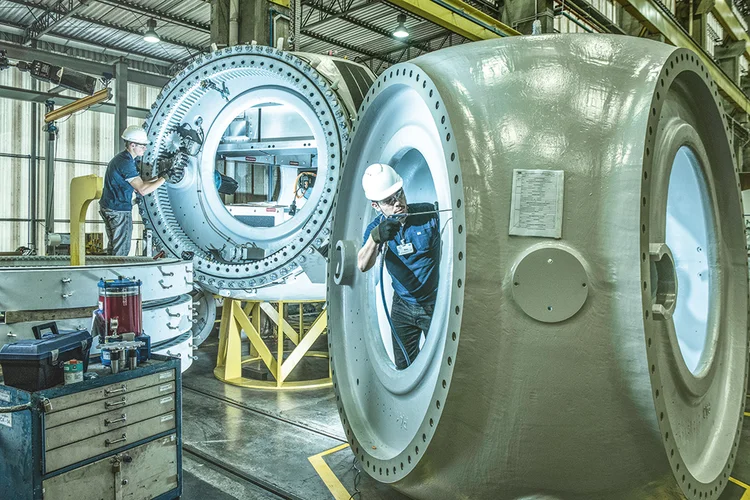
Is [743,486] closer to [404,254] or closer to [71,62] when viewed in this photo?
[404,254]

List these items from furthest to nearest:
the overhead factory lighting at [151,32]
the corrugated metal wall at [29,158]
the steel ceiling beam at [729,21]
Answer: the corrugated metal wall at [29,158]
the overhead factory lighting at [151,32]
the steel ceiling beam at [729,21]

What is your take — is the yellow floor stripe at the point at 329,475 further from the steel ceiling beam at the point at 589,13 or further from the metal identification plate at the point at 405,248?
the steel ceiling beam at the point at 589,13

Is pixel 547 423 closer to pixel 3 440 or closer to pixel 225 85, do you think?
pixel 3 440

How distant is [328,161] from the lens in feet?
15.2

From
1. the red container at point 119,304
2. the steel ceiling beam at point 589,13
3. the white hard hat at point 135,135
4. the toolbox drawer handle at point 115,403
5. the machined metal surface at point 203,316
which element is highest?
the steel ceiling beam at point 589,13

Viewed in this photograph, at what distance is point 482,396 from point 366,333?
4.00 feet

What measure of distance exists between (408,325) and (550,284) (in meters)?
1.43

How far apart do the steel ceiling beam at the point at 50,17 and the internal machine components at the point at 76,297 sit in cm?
1065

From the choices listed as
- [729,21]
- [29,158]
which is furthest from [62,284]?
[729,21]

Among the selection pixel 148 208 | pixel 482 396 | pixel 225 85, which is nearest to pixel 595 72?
pixel 482 396

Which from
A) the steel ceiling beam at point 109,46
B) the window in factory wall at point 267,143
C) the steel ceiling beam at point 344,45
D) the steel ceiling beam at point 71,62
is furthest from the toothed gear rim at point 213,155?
the steel ceiling beam at point 109,46

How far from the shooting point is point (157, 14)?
43.3ft

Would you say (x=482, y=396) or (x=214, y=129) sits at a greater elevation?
(x=214, y=129)

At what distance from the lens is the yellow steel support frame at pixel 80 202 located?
335 centimetres
